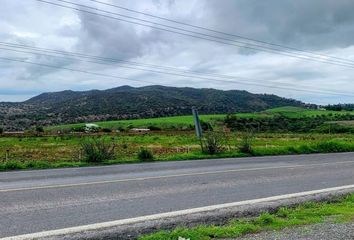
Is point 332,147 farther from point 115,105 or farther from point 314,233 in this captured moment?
point 115,105

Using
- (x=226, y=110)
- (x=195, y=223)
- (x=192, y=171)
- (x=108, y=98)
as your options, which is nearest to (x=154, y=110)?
(x=108, y=98)

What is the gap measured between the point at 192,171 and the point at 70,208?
267 inches

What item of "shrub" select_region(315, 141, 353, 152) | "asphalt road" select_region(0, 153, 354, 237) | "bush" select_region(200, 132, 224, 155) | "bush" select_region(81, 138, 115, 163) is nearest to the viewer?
"asphalt road" select_region(0, 153, 354, 237)

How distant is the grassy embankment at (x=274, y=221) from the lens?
612cm

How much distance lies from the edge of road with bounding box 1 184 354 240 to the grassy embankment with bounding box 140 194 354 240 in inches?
15.1

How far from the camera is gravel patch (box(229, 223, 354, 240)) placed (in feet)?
19.4

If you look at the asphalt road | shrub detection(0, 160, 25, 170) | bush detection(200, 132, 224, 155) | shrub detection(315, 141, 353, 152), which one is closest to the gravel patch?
the asphalt road

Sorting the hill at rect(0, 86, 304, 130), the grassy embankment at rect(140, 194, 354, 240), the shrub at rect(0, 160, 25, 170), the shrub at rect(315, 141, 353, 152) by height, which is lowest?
the shrub at rect(315, 141, 353, 152)

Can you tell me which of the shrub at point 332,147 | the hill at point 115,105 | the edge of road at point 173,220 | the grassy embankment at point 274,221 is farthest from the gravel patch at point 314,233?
the hill at point 115,105

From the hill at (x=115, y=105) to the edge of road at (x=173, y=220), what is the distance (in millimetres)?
77536

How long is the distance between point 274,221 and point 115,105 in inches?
4199

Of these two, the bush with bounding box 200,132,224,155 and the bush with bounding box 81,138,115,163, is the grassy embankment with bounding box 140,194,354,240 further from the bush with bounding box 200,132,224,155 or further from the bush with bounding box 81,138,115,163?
the bush with bounding box 200,132,224,155

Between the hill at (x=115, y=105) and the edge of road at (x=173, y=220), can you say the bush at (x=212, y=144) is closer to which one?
the edge of road at (x=173, y=220)

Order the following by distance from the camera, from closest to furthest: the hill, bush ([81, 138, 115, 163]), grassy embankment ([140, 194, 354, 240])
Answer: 1. grassy embankment ([140, 194, 354, 240])
2. bush ([81, 138, 115, 163])
3. the hill
